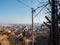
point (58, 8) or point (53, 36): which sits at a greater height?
point (58, 8)

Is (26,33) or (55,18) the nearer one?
(55,18)

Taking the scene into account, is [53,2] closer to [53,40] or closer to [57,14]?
[57,14]

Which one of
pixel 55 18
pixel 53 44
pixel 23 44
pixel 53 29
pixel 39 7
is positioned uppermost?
pixel 39 7

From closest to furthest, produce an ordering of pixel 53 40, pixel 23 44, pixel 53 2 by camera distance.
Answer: pixel 53 2 → pixel 53 40 → pixel 23 44

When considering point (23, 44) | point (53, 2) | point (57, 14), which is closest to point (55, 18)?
point (57, 14)

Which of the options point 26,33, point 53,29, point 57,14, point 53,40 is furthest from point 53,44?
point 26,33

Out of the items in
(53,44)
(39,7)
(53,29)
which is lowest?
(53,44)

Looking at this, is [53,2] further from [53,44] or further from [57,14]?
[53,44]

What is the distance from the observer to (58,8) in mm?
3086

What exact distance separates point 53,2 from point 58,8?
0.73ft

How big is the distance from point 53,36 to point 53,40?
9 centimetres

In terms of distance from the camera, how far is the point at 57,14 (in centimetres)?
308

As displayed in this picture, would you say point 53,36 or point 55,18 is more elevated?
point 55,18

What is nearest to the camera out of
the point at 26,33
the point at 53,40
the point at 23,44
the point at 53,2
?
the point at 53,2
